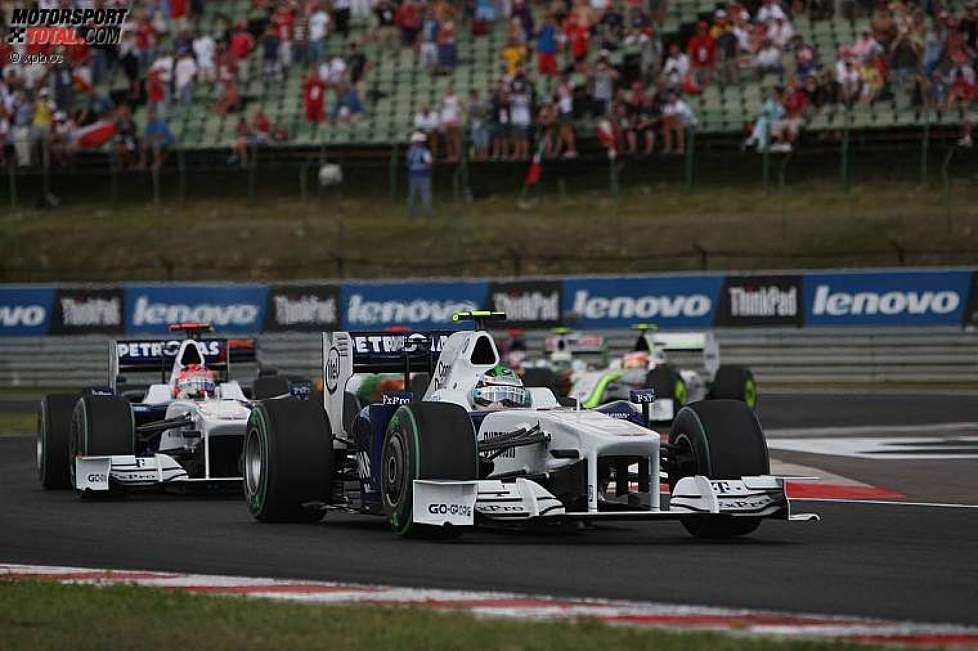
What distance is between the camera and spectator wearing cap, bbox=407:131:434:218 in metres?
35.3

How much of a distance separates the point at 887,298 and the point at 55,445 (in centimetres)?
1742

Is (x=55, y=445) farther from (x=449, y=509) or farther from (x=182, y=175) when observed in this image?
(x=182, y=175)

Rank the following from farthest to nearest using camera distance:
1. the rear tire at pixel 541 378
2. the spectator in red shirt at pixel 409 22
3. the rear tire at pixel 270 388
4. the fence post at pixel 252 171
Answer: the spectator in red shirt at pixel 409 22 → the fence post at pixel 252 171 → the rear tire at pixel 541 378 → the rear tire at pixel 270 388

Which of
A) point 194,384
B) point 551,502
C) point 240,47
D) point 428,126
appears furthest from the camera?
point 240,47

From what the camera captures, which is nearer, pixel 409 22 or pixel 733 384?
pixel 733 384

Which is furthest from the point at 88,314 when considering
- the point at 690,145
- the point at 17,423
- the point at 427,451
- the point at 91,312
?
the point at 427,451

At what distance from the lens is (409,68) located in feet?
126

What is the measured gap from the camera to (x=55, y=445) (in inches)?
690

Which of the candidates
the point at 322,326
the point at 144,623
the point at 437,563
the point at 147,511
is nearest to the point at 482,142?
the point at 322,326

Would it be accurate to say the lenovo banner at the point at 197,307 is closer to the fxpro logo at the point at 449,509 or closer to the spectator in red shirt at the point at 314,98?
the spectator in red shirt at the point at 314,98

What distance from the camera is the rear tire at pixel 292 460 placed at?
13500 mm

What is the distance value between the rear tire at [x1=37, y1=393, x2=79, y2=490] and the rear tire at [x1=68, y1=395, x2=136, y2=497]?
965 mm

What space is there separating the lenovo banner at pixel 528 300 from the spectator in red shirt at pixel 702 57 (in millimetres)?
5812

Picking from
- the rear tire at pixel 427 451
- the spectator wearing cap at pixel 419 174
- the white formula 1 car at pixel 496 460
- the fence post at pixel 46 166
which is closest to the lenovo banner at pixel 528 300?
the spectator wearing cap at pixel 419 174
